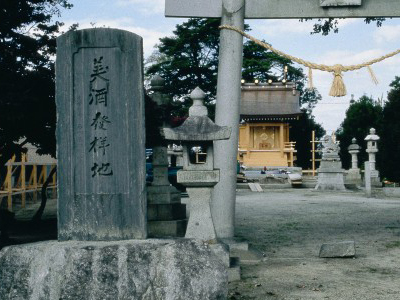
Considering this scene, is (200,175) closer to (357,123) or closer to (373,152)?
(373,152)

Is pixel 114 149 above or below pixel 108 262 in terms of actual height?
above

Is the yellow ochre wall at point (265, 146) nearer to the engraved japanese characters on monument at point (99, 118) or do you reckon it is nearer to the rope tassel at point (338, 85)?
the rope tassel at point (338, 85)

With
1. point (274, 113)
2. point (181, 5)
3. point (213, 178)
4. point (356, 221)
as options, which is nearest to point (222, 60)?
point (181, 5)

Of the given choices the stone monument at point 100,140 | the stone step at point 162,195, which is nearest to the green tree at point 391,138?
the stone step at point 162,195

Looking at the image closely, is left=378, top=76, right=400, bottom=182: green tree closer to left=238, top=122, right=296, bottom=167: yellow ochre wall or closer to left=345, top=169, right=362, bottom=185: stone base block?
left=345, top=169, right=362, bottom=185: stone base block

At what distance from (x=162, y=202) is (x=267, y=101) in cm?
2427

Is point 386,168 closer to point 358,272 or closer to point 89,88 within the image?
point 358,272

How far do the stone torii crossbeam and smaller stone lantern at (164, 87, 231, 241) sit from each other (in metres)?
1.11

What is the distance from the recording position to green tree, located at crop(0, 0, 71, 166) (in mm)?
6992

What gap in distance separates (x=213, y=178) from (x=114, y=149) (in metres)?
1.61

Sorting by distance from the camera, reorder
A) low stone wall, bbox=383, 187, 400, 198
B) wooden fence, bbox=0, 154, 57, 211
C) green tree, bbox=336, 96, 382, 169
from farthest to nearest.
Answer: green tree, bbox=336, 96, 382, 169
low stone wall, bbox=383, 187, 400, 198
wooden fence, bbox=0, 154, 57, 211

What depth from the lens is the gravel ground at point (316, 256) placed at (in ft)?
17.7

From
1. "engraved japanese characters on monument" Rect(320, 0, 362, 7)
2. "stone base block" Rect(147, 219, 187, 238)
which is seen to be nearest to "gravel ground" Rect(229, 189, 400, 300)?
"stone base block" Rect(147, 219, 187, 238)

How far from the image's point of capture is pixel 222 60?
7383 millimetres
